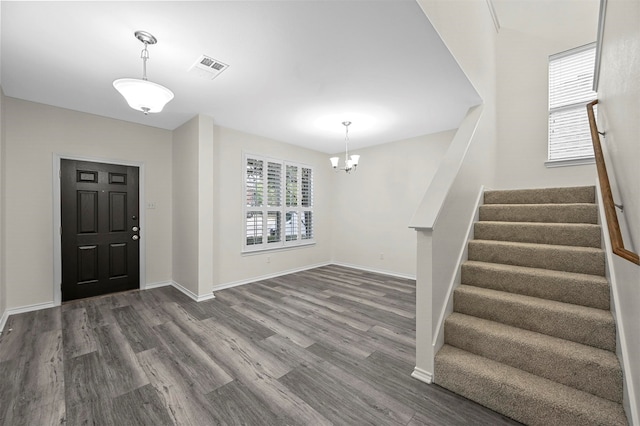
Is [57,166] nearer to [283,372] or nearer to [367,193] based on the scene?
[283,372]

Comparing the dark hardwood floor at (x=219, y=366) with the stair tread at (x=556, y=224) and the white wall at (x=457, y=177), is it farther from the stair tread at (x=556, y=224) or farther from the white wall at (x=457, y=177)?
the stair tread at (x=556, y=224)

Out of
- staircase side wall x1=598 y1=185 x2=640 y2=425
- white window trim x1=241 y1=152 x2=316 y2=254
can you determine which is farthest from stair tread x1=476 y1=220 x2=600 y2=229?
white window trim x1=241 y1=152 x2=316 y2=254

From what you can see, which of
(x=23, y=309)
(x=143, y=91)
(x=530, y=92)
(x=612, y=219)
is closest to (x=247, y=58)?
(x=143, y=91)

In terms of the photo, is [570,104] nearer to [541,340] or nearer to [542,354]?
[541,340]

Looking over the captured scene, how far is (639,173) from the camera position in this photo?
1.16 meters

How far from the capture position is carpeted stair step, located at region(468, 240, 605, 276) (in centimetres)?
206

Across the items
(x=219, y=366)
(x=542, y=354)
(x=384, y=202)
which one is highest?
(x=384, y=202)

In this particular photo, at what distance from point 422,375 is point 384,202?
12.1 feet

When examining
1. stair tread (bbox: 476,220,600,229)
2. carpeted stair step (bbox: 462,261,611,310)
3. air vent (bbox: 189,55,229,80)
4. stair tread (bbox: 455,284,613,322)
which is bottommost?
stair tread (bbox: 455,284,613,322)

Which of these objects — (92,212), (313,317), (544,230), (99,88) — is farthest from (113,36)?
(544,230)

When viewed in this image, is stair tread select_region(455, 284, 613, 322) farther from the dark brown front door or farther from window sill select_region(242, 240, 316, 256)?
the dark brown front door

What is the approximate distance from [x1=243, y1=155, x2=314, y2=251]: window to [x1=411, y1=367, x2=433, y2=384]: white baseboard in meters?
3.43

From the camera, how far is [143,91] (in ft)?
6.39

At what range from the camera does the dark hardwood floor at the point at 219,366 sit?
5.40 feet
